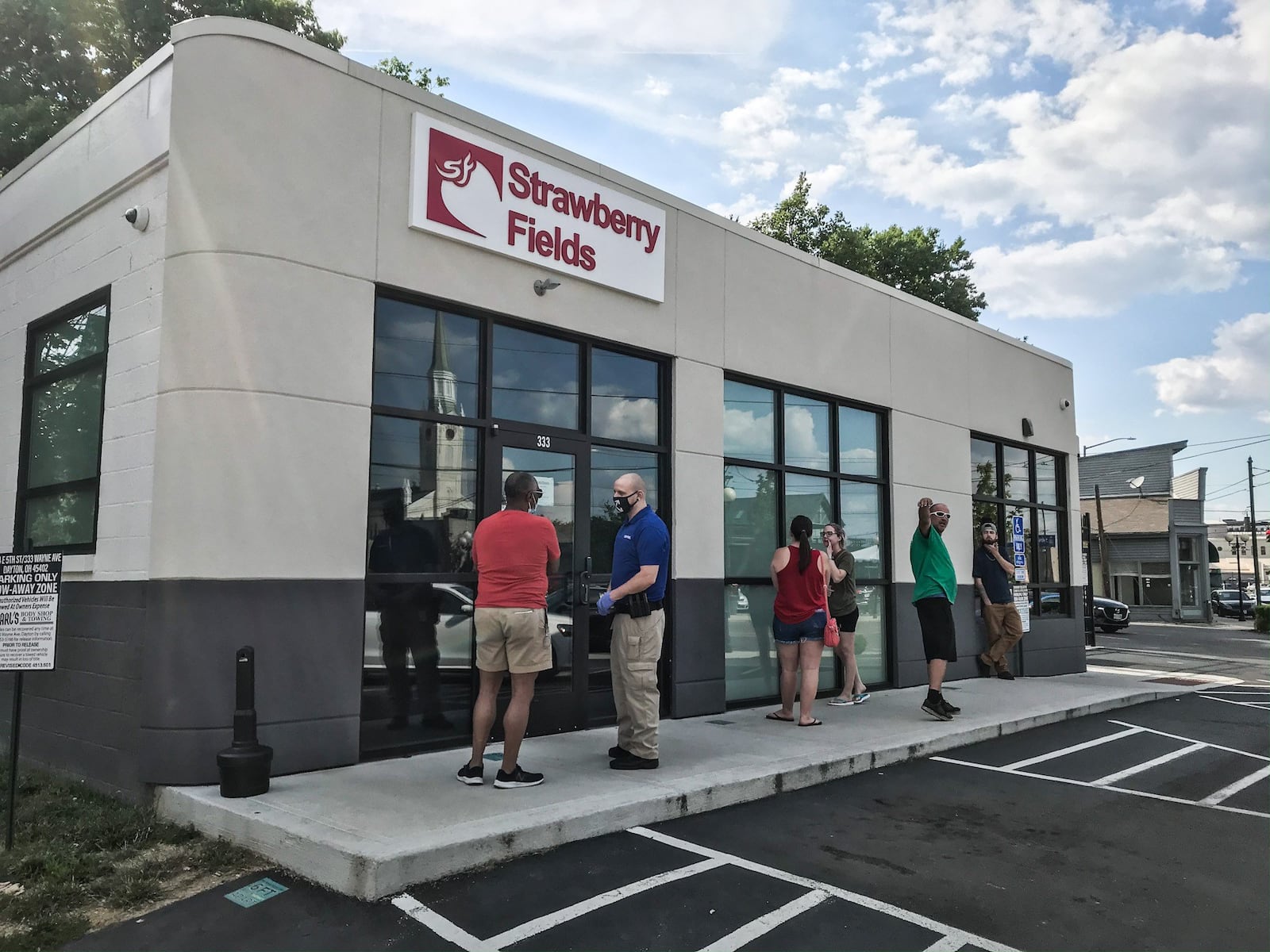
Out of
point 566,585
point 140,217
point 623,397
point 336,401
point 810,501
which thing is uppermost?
point 140,217

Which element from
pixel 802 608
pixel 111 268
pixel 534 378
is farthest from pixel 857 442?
pixel 111 268

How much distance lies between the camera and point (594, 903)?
3.94 metres

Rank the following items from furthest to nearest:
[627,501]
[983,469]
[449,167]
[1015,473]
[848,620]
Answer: [1015,473] → [983,469] → [848,620] → [449,167] → [627,501]

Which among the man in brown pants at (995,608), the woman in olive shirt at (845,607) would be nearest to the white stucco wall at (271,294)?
the woman in olive shirt at (845,607)

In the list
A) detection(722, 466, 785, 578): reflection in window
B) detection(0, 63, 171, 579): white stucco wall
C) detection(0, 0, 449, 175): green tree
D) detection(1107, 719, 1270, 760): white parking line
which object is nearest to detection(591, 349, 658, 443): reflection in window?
detection(722, 466, 785, 578): reflection in window

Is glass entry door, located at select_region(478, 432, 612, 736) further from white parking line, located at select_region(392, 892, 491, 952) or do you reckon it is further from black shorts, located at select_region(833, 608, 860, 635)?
white parking line, located at select_region(392, 892, 491, 952)

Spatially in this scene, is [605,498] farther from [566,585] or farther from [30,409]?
[30,409]

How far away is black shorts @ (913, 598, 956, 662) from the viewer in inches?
323

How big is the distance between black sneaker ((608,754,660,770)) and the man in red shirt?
627 mm

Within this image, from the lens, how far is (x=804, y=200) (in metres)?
33.2

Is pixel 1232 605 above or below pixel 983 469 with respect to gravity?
below

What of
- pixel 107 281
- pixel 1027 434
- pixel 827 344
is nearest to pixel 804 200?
pixel 1027 434

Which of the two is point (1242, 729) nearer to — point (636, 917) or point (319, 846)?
point (636, 917)

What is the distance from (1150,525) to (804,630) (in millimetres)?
40966
